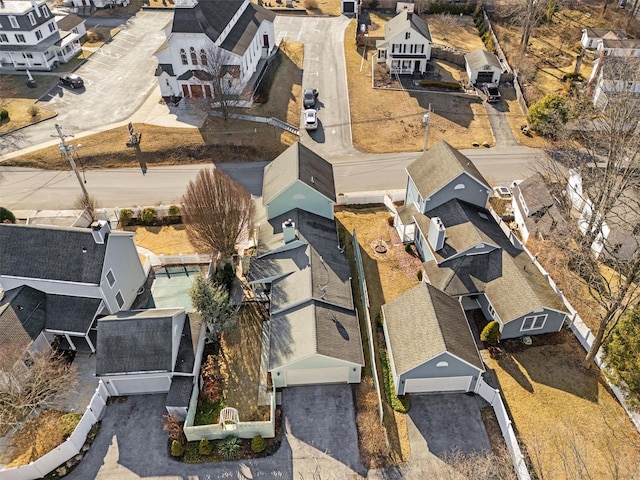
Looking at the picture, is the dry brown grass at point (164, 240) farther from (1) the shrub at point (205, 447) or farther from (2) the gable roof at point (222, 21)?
(2) the gable roof at point (222, 21)

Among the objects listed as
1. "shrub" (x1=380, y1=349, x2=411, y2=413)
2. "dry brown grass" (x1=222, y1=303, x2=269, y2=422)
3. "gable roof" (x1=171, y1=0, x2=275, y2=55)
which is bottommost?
"dry brown grass" (x1=222, y1=303, x2=269, y2=422)

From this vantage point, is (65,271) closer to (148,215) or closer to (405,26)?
(148,215)

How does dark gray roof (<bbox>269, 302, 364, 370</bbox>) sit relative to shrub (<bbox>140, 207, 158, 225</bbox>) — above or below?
above

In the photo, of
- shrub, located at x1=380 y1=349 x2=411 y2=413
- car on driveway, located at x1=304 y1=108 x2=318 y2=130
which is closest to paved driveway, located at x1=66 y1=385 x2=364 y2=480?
shrub, located at x1=380 y1=349 x2=411 y2=413

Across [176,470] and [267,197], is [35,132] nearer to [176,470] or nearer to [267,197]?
[267,197]

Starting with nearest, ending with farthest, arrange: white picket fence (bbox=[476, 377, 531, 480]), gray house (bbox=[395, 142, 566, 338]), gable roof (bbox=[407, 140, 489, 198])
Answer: white picket fence (bbox=[476, 377, 531, 480]), gray house (bbox=[395, 142, 566, 338]), gable roof (bbox=[407, 140, 489, 198])

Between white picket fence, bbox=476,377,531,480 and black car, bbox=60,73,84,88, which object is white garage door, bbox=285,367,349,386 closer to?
white picket fence, bbox=476,377,531,480

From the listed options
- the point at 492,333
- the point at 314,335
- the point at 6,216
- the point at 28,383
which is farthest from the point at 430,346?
the point at 6,216

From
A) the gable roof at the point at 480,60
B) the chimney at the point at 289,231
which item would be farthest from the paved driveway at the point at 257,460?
the gable roof at the point at 480,60
